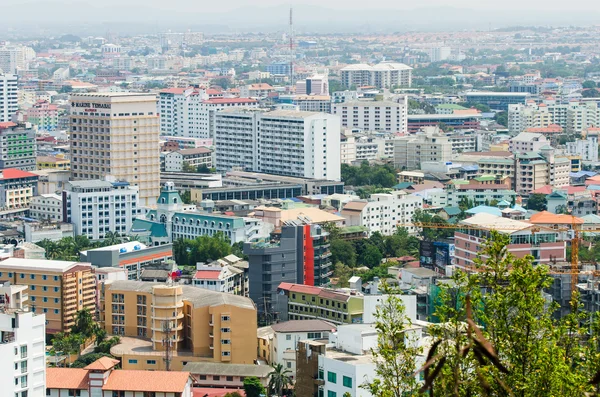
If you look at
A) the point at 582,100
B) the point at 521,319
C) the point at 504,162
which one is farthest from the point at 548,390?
the point at 582,100

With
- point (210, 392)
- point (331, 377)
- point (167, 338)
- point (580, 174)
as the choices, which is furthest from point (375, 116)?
point (331, 377)

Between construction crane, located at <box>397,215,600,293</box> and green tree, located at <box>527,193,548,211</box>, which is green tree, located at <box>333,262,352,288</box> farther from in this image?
green tree, located at <box>527,193,548,211</box>

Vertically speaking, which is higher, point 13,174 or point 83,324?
A: point 13,174

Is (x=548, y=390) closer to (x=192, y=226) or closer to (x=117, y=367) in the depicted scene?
(x=117, y=367)

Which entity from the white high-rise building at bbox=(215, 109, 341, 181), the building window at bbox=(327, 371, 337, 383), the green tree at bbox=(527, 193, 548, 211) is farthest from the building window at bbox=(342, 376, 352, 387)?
the white high-rise building at bbox=(215, 109, 341, 181)

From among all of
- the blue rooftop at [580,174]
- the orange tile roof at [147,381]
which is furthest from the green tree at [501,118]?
the orange tile roof at [147,381]

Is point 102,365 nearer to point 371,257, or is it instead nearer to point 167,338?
point 167,338
